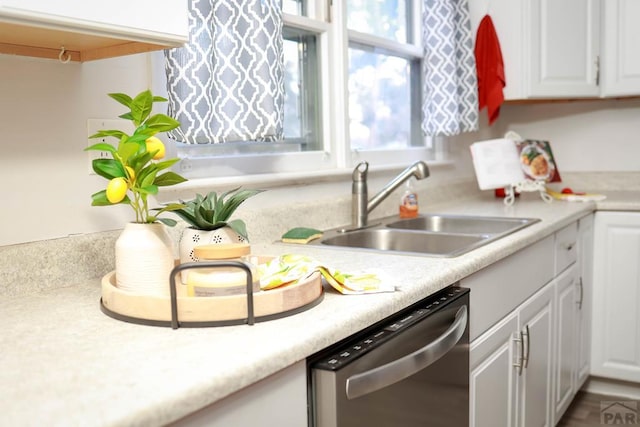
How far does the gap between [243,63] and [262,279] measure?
0.61 meters

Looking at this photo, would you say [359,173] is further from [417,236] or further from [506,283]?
[506,283]

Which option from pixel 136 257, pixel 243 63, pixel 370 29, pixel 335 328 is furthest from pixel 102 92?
pixel 370 29

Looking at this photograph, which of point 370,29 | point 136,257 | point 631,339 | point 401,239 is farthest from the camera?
point 631,339

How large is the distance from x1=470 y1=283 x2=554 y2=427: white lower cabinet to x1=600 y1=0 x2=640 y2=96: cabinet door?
1281 mm

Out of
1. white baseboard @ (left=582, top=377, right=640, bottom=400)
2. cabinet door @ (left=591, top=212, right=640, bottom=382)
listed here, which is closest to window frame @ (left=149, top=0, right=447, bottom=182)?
cabinet door @ (left=591, top=212, right=640, bottom=382)

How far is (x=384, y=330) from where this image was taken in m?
1.09

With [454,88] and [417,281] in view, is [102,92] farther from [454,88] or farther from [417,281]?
[454,88]

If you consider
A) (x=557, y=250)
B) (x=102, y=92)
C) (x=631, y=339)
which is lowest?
(x=631, y=339)

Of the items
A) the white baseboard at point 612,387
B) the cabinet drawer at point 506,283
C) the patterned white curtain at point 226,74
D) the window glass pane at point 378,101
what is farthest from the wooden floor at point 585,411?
the patterned white curtain at point 226,74

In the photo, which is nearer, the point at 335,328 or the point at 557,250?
the point at 335,328

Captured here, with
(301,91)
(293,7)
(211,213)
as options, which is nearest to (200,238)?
(211,213)

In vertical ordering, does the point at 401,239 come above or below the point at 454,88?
below

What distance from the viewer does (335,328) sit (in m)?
0.95

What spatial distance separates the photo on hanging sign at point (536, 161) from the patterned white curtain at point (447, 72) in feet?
1.24
